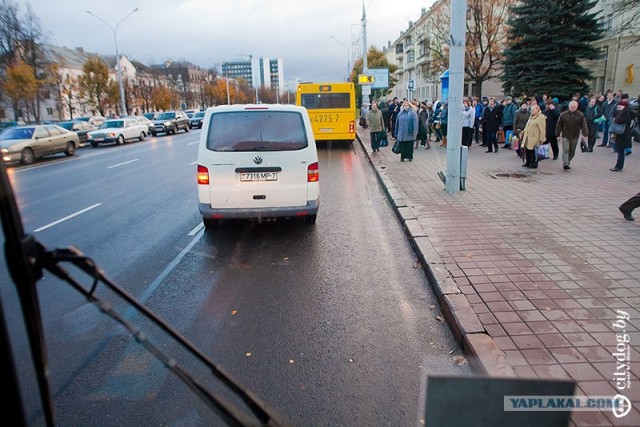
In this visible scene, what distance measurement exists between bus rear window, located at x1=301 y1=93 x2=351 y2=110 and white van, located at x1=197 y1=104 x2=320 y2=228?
1436 centimetres

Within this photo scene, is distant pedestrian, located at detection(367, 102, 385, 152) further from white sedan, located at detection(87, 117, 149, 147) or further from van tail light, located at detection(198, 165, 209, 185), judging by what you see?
white sedan, located at detection(87, 117, 149, 147)

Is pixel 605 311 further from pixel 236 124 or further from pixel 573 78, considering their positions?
pixel 573 78

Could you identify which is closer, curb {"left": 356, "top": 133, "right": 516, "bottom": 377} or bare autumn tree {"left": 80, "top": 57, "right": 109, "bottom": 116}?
curb {"left": 356, "top": 133, "right": 516, "bottom": 377}

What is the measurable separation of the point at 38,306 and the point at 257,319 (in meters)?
3.16

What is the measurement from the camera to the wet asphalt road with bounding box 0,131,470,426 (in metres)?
3.17

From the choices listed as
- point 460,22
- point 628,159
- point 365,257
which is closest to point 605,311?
point 365,257

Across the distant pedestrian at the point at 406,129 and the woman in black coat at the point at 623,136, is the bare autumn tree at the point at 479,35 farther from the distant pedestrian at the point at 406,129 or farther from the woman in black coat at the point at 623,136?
the woman in black coat at the point at 623,136

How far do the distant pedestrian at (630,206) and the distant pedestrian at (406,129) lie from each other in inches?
306

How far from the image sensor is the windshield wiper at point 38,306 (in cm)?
123

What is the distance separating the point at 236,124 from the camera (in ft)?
22.6

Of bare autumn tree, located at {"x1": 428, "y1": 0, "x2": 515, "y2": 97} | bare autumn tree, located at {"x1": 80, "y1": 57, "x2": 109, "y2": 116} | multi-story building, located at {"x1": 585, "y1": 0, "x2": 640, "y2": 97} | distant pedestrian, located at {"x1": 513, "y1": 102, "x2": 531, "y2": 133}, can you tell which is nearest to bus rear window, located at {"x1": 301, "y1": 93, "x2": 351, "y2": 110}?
distant pedestrian, located at {"x1": 513, "y1": 102, "x2": 531, "y2": 133}

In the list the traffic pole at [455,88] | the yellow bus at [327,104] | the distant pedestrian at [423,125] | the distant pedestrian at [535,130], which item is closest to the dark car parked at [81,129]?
the yellow bus at [327,104]

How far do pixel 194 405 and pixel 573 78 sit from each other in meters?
29.9

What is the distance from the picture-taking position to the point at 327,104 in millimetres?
21016
